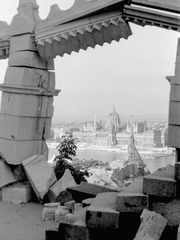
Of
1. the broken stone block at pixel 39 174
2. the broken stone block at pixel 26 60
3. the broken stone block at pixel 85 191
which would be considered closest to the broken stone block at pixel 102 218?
the broken stone block at pixel 85 191

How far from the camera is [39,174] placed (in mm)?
5285

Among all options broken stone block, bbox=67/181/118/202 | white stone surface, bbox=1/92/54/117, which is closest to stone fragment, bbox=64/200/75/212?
broken stone block, bbox=67/181/118/202

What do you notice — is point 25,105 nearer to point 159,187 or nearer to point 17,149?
point 17,149

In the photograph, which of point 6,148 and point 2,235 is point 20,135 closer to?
point 6,148

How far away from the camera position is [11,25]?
19.2ft

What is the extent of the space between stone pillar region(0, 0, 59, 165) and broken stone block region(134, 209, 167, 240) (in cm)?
307

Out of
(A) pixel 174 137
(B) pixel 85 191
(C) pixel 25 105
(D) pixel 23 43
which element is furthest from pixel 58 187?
(D) pixel 23 43

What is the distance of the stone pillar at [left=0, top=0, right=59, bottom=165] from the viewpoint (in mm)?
5445

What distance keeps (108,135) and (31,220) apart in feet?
139

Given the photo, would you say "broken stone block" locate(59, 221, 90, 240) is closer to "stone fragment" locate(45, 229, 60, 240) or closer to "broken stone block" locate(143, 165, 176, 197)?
"stone fragment" locate(45, 229, 60, 240)

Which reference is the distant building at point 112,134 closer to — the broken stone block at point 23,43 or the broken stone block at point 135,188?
the broken stone block at point 23,43

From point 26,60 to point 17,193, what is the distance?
2.25m

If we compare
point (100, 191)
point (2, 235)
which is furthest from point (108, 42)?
point (2, 235)

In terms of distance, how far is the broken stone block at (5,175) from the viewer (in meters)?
5.43
